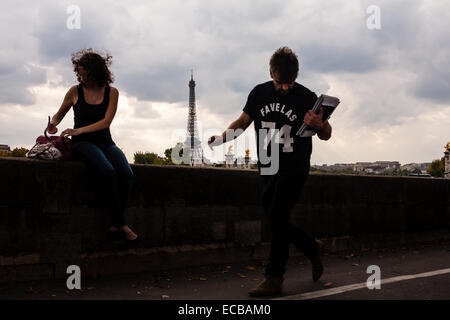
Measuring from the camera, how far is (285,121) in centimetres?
489

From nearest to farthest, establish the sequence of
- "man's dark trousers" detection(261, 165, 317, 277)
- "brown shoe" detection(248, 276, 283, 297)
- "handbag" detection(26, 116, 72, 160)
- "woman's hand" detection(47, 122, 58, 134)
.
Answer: "brown shoe" detection(248, 276, 283, 297), "man's dark trousers" detection(261, 165, 317, 277), "handbag" detection(26, 116, 72, 160), "woman's hand" detection(47, 122, 58, 134)

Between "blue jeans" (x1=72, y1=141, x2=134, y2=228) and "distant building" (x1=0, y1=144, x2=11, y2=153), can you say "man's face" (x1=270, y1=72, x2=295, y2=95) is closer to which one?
"blue jeans" (x1=72, y1=141, x2=134, y2=228)

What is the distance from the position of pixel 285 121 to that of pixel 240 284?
172 centimetres

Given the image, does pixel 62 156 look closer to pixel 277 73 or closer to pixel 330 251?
pixel 277 73

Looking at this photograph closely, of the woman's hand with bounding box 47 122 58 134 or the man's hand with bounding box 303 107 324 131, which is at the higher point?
the woman's hand with bounding box 47 122 58 134

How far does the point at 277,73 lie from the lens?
4.95m

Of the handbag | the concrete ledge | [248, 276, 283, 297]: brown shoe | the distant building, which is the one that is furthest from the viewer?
the distant building

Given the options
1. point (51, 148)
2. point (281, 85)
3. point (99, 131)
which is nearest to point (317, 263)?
point (281, 85)

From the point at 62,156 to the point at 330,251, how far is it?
13.8 ft

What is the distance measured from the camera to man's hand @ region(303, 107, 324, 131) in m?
4.74

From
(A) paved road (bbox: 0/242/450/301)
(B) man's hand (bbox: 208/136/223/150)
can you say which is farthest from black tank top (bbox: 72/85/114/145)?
(A) paved road (bbox: 0/242/450/301)

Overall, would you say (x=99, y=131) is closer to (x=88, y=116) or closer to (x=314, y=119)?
(x=88, y=116)

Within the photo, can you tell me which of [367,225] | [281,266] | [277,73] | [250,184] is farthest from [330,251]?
[277,73]

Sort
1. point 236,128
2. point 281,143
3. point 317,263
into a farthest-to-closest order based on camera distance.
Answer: point 317,263, point 236,128, point 281,143
